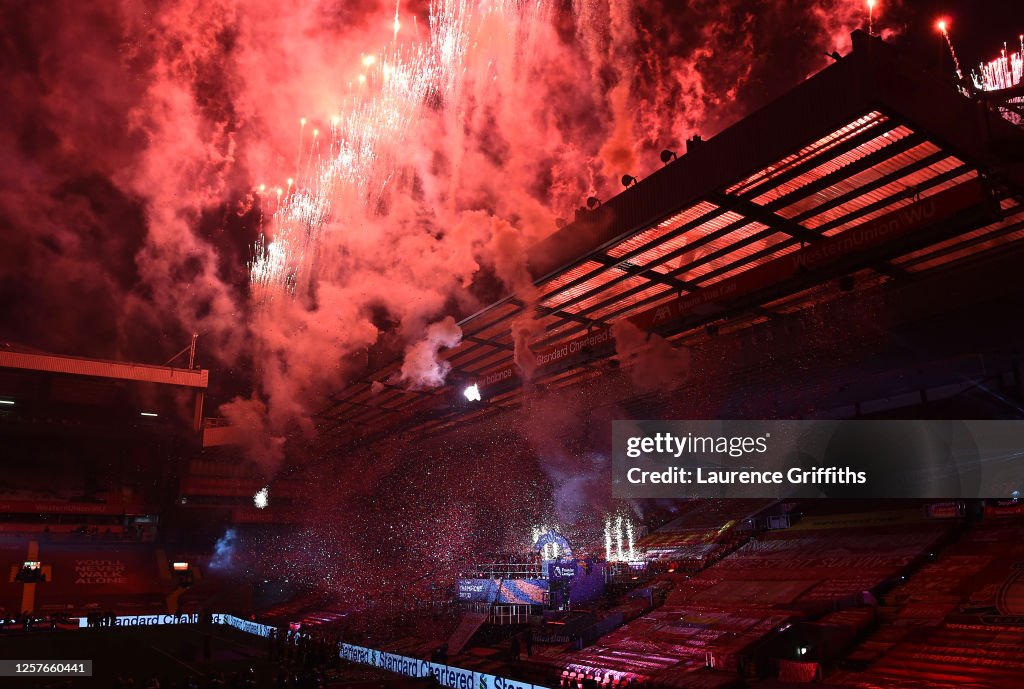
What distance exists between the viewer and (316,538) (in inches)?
1495

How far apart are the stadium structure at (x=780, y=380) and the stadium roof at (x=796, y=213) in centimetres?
5

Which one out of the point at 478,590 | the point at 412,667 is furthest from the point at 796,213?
the point at 478,590

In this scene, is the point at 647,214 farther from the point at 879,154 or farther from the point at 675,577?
the point at 675,577

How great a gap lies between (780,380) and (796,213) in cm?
656

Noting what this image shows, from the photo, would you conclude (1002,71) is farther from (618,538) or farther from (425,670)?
(618,538)

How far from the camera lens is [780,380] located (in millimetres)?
18156

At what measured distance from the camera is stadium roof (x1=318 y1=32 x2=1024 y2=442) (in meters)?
10.3

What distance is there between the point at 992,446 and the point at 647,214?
41.1ft

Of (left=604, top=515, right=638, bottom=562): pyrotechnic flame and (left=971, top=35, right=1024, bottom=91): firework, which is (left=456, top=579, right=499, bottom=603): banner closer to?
(left=604, top=515, right=638, bottom=562): pyrotechnic flame

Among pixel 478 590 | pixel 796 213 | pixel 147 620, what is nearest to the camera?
pixel 796 213

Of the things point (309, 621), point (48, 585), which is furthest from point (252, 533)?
point (309, 621)

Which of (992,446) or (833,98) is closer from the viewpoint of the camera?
(833,98)

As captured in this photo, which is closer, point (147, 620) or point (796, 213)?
point (796, 213)

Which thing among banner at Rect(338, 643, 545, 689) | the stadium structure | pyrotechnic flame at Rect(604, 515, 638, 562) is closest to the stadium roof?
the stadium structure
